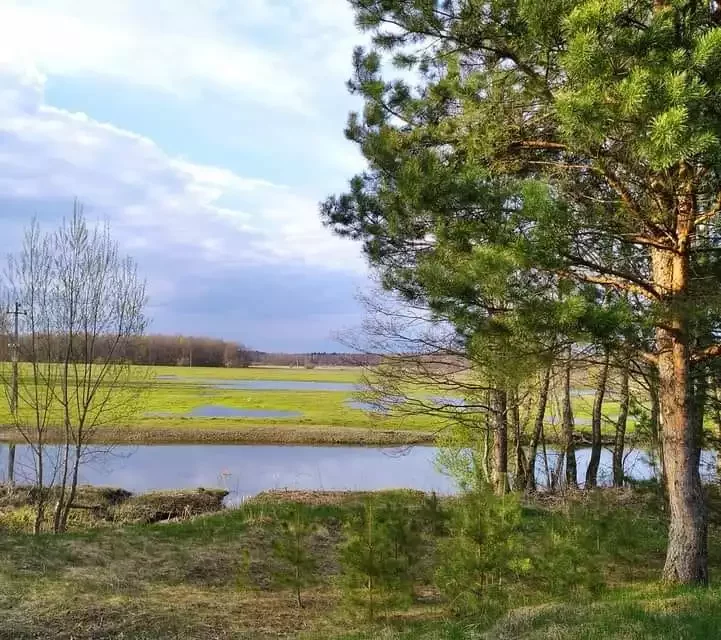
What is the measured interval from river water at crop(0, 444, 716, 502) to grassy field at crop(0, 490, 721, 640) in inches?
248

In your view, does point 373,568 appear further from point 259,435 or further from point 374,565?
point 259,435

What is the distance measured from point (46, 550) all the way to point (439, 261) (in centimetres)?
561

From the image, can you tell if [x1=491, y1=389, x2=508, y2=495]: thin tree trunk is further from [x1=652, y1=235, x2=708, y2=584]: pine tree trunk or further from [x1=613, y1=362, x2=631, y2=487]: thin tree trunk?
[x1=652, y1=235, x2=708, y2=584]: pine tree trunk

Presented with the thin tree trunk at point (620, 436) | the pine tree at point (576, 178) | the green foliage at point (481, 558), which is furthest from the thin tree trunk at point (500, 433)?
the green foliage at point (481, 558)

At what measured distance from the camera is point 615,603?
196 inches

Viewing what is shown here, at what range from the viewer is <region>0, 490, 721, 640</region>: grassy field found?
4660 mm

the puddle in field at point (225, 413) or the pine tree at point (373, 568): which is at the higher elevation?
the puddle in field at point (225, 413)

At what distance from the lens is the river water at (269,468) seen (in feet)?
59.7

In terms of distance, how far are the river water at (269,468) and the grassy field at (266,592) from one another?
6289 mm

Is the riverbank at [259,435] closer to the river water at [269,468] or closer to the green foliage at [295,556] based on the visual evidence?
the river water at [269,468]

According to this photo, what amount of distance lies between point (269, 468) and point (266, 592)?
16.8 meters

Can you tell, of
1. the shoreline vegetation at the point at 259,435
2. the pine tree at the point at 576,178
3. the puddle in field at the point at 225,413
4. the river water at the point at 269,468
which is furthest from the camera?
the puddle in field at the point at 225,413

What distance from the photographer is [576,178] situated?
6289 mm

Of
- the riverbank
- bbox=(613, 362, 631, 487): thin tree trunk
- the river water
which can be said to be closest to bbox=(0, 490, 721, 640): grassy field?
bbox=(613, 362, 631, 487): thin tree trunk
